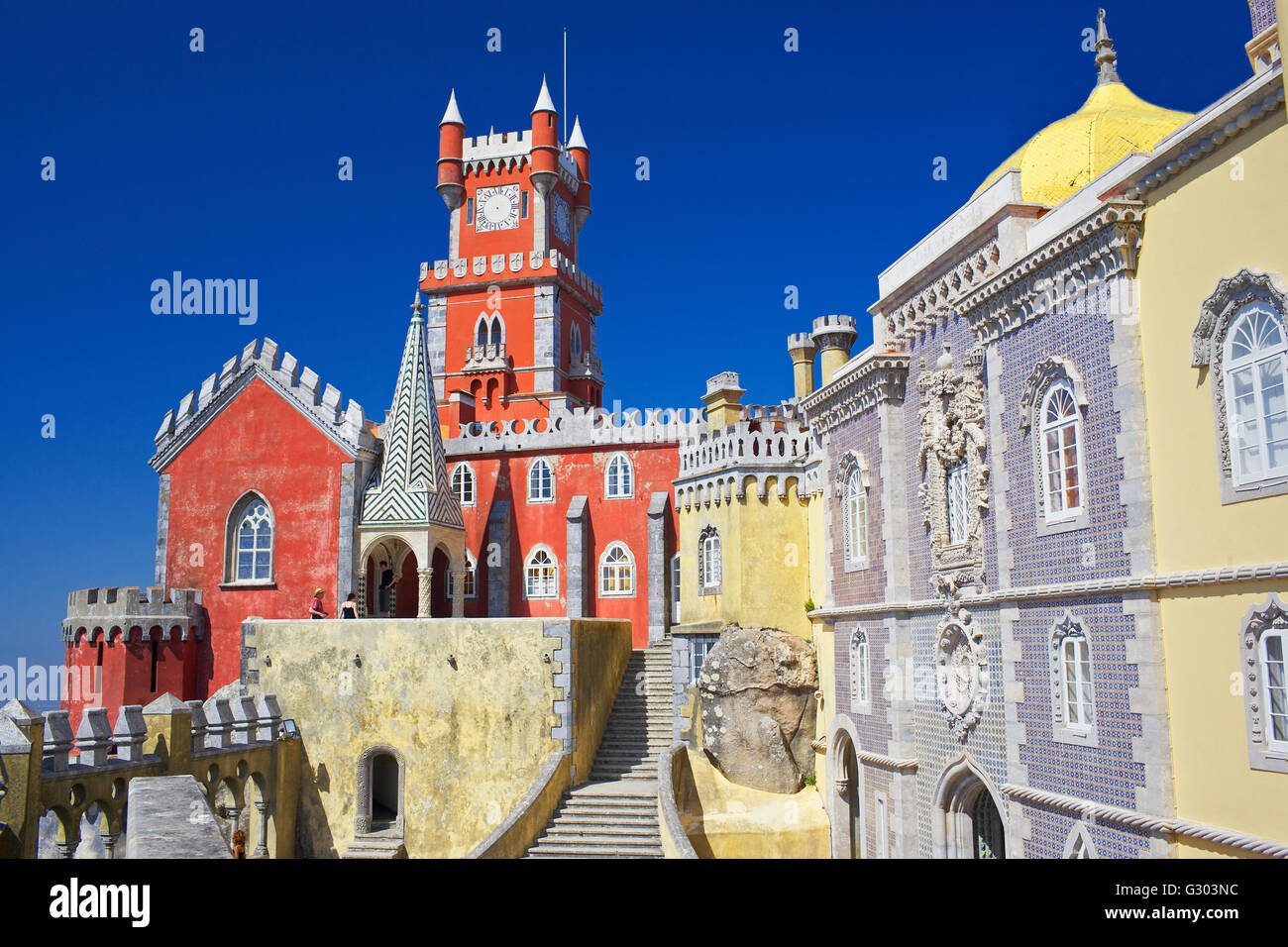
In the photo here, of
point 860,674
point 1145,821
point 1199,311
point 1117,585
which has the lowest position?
point 1145,821

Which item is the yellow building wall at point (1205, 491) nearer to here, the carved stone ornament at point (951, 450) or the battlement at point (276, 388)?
the carved stone ornament at point (951, 450)

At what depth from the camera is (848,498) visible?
20.1 m

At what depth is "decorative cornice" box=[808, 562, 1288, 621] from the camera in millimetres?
9828

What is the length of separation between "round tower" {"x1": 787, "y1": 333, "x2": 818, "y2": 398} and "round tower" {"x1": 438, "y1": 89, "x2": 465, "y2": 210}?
19.0 metres

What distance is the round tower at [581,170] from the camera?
42469 millimetres

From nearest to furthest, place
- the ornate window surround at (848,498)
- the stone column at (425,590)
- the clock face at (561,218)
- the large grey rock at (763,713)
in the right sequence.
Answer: the ornate window surround at (848,498) → the large grey rock at (763,713) → the stone column at (425,590) → the clock face at (561,218)

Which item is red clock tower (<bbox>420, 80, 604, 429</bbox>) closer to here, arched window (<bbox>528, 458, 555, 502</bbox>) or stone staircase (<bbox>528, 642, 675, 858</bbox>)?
arched window (<bbox>528, 458, 555, 502</bbox>)

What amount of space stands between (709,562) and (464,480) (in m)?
9.96

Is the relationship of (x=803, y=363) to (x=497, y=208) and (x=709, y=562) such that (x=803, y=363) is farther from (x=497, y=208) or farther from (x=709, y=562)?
(x=497, y=208)

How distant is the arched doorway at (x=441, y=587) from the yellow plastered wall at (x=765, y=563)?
974 centimetres

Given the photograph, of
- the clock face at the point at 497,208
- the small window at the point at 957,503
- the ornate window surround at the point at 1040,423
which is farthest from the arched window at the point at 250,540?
the ornate window surround at the point at 1040,423

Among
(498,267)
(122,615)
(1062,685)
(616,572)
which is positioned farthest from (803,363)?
(122,615)

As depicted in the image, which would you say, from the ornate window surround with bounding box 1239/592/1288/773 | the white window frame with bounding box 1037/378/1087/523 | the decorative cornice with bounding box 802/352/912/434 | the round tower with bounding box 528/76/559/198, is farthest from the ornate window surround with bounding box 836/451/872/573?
the round tower with bounding box 528/76/559/198

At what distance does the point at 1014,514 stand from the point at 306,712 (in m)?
15.8
